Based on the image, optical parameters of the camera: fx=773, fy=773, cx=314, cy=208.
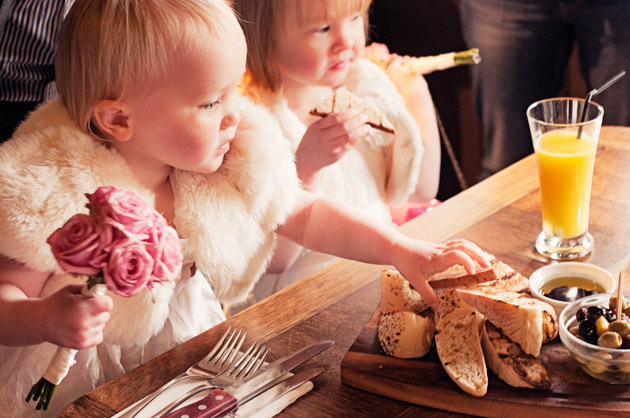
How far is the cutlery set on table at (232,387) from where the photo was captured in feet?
3.32

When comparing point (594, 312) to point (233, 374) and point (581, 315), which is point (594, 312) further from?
point (233, 374)

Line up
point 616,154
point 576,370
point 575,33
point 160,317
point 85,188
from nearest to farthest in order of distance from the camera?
point 576,370 → point 85,188 → point 160,317 → point 616,154 → point 575,33

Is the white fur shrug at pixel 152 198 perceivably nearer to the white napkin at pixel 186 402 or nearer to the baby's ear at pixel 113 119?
the baby's ear at pixel 113 119

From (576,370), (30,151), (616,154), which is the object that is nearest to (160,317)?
(30,151)

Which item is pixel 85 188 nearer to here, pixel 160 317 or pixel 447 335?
pixel 160 317

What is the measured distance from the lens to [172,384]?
108 cm

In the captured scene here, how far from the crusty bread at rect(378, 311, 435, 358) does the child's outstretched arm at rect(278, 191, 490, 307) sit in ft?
0.26

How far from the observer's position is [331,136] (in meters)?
1.56

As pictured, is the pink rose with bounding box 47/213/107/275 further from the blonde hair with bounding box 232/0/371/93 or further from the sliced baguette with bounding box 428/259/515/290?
the blonde hair with bounding box 232/0/371/93

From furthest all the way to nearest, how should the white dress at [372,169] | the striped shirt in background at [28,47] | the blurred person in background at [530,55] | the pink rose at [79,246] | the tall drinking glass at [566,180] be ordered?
the blurred person in background at [530,55], the white dress at [372,169], the striped shirt in background at [28,47], the tall drinking glass at [566,180], the pink rose at [79,246]

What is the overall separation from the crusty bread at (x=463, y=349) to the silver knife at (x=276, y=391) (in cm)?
18

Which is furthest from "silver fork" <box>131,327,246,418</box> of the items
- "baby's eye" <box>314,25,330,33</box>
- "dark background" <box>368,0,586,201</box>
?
"dark background" <box>368,0,586,201</box>

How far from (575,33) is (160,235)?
2.06 metres

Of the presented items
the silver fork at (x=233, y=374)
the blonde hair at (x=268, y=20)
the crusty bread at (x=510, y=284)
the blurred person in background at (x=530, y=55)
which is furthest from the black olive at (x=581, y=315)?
the blurred person in background at (x=530, y=55)
